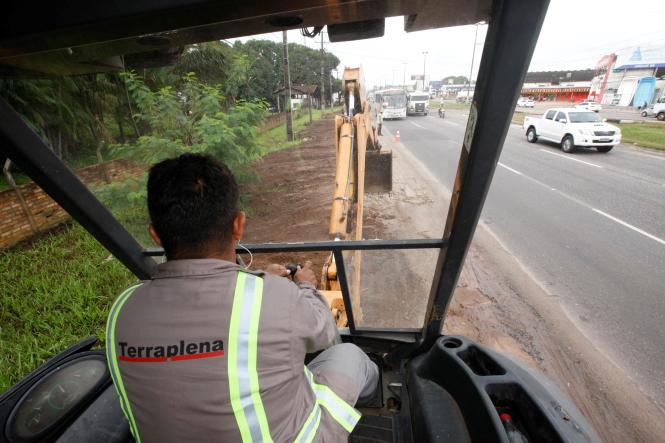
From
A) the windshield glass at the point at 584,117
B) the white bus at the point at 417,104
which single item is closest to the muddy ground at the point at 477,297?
the windshield glass at the point at 584,117

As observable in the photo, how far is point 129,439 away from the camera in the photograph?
1540mm

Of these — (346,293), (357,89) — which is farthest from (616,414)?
(357,89)

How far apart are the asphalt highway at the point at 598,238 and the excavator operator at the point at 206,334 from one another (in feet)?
12.5

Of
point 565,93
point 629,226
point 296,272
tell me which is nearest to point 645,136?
point 629,226

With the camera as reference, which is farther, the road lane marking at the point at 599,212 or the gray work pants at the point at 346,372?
the road lane marking at the point at 599,212

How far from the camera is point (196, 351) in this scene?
938 millimetres

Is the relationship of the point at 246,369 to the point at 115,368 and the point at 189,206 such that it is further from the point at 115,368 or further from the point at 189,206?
the point at 189,206

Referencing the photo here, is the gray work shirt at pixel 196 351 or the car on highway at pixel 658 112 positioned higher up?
the gray work shirt at pixel 196 351

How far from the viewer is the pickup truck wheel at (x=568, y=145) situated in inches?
505

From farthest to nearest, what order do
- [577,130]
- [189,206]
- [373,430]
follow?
[577,130]
[373,430]
[189,206]

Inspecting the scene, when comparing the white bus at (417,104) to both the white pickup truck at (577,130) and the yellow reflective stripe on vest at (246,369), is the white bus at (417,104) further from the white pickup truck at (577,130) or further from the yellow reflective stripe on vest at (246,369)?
the yellow reflective stripe on vest at (246,369)

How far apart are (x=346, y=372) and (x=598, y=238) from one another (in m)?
6.28

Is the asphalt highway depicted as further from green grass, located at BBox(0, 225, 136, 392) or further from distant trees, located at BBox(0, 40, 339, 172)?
green grass, located at BBox(0, 225, 136, 392)

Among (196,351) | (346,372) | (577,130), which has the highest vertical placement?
(196,351)
